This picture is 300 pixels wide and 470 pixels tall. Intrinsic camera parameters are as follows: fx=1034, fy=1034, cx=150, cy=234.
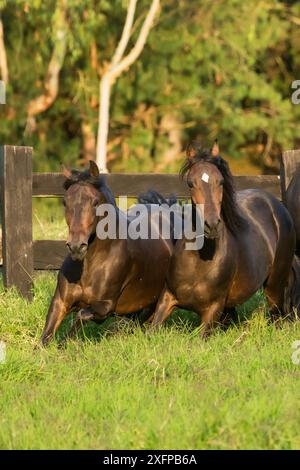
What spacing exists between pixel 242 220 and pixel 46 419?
3.02 m

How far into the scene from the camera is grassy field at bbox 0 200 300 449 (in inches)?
194

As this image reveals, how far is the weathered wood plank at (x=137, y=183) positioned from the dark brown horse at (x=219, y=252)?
145 cm

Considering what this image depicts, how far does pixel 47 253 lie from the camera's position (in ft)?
31.7

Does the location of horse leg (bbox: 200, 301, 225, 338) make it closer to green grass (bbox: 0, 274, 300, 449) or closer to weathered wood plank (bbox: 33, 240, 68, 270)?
green grass (bbox: 0, 274, 300, 449)

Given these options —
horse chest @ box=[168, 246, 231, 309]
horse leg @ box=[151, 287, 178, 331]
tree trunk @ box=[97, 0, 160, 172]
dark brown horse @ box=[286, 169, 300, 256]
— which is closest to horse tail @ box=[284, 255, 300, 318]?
dark brown horse @ box=[286, 169, 300, 256]

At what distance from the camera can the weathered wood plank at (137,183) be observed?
31.9ft

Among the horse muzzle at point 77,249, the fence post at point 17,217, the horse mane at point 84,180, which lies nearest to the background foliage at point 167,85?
the fence post at point 17,217

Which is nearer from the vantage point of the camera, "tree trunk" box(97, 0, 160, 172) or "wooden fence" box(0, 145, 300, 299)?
"wooden fence" box(0, 145, 300, 299)

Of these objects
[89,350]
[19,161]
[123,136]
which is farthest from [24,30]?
[89,350]

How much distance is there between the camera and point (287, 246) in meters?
8.46

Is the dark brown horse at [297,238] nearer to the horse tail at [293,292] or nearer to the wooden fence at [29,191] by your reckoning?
the horse tail at [293,292]

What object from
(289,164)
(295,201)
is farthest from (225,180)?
(289,164)

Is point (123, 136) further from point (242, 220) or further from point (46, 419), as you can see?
point (46, 419)

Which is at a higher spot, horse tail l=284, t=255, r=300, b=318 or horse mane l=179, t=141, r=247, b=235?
horse mane l=179, t=141, r=247, b=235
